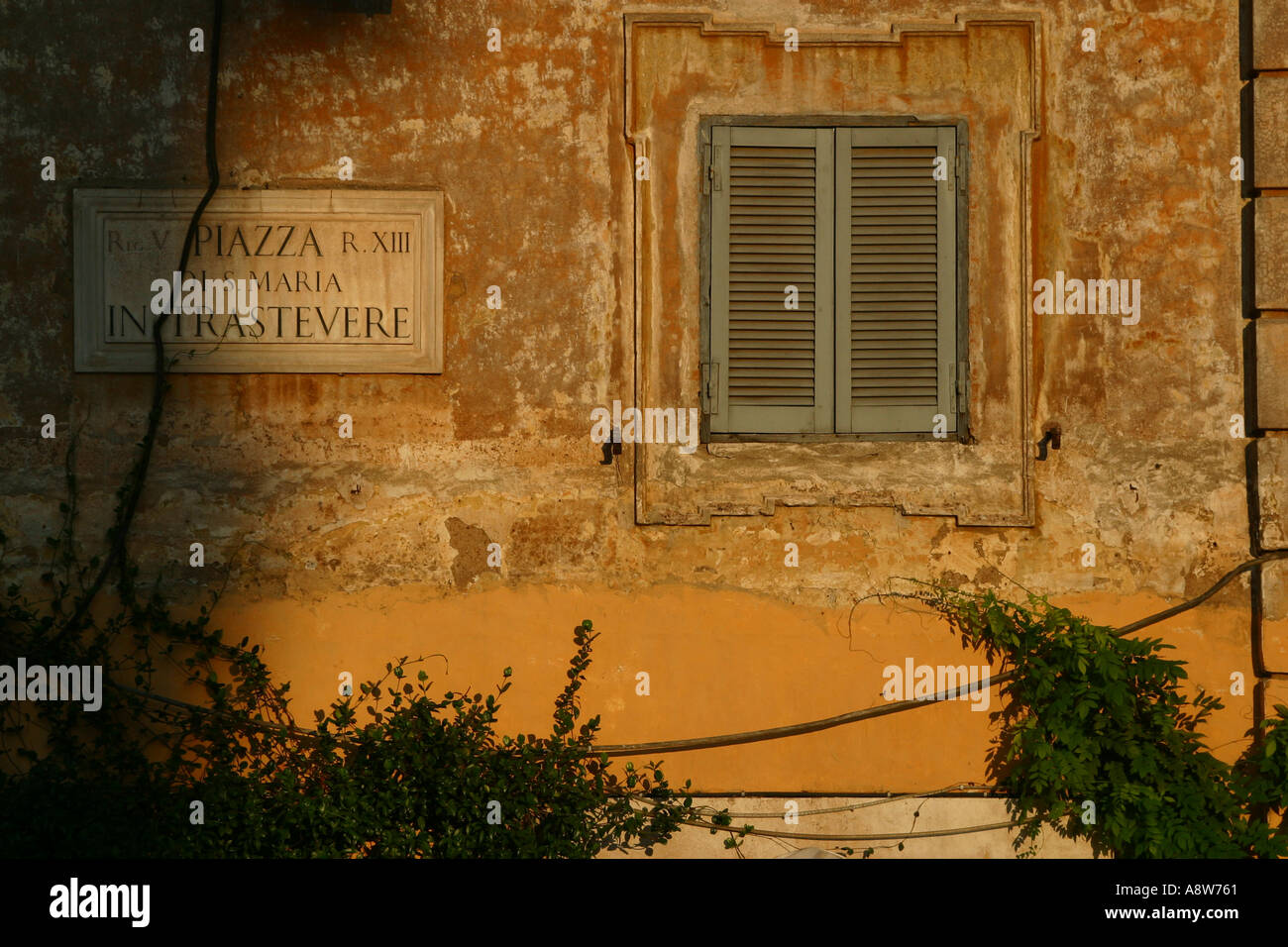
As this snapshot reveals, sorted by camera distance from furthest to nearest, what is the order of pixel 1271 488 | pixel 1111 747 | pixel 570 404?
pixel 570 404 < pixel 1271 488 < pixel 1111 747

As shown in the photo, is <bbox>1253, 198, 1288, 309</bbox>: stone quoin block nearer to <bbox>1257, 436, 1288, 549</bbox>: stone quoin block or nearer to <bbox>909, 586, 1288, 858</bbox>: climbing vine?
<bbox>1257, 436, 1288, 549</bbox>: stone quoin block

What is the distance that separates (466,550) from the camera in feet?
22.0

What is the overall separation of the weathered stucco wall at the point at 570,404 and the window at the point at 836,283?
20 cm

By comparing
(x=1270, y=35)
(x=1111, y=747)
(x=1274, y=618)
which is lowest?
(x=1111, y=747)

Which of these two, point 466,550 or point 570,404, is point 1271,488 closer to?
point 570,404

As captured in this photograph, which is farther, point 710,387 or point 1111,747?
point 710,387

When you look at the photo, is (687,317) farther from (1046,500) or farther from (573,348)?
(1046,500)

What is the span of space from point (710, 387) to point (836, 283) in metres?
0.84

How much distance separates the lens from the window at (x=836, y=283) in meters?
6.80

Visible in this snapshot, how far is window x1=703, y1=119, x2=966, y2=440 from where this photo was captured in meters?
6.80

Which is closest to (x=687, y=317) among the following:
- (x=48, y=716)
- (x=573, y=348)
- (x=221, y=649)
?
(x=573, y=348)

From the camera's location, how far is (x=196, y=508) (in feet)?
21.9

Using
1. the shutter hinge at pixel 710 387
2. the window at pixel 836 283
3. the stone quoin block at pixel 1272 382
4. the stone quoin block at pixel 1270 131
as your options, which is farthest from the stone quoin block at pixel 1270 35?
the shutter hinge at pixel 710 387

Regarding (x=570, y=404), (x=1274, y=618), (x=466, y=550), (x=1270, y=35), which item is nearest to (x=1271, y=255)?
(x=1270, y=35)
